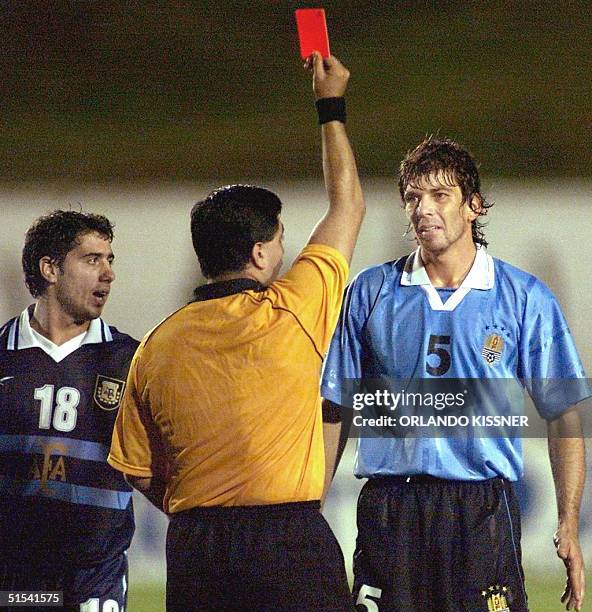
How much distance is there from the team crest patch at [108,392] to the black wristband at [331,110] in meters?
1.26

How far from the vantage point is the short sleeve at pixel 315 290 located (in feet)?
8.10

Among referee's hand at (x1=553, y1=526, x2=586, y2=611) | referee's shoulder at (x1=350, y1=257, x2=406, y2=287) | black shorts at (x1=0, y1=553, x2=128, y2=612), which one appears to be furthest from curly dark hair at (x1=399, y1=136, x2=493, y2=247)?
black shorts at (x1=0, y1=553, x2=128, y2=612)

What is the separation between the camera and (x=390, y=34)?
622cm

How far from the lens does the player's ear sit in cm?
362

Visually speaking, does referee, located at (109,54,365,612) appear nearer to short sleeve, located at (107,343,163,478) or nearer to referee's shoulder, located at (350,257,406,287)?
short sleeve, located at (107,343,163,478)

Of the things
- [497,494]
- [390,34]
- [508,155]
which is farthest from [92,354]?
[390,34]

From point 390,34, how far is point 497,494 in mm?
3819

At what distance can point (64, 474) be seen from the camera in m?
3.36

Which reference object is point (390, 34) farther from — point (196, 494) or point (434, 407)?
point (196, 494)

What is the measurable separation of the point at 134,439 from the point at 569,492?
1198 millimetres

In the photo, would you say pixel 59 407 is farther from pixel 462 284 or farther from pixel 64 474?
pixel 462 284

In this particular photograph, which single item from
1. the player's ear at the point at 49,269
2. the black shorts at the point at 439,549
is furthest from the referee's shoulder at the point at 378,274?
the player's ear at the point at 49,269

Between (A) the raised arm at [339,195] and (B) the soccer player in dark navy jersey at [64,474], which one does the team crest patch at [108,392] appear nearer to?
(B) the soccer player in dark navy jersey at [64,474]

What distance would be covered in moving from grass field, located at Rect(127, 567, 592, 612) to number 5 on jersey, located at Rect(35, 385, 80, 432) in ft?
5.24
